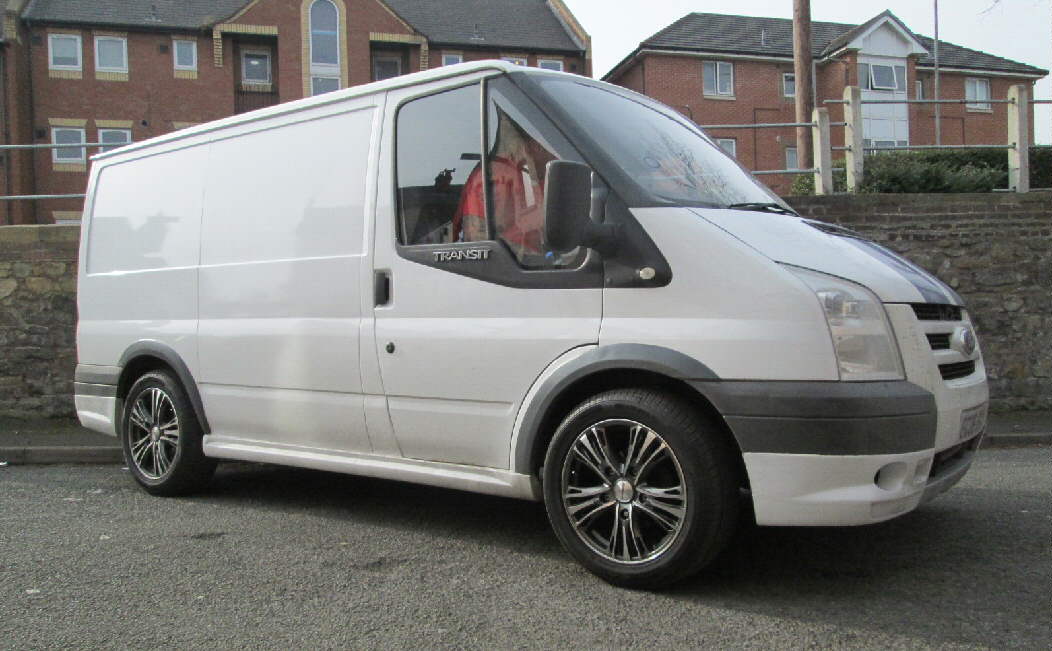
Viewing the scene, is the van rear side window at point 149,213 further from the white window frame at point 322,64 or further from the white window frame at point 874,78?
the white window frame at point 874,78

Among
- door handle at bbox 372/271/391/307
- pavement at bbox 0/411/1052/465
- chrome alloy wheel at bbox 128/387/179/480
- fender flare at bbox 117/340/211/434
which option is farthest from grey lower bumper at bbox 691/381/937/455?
pavement at bbox 0/411/1052/465

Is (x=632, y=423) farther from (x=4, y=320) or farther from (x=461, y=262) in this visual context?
(x=4, y=320)

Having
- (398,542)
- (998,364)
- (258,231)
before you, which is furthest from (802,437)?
(998,364)

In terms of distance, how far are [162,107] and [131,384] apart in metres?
31.4

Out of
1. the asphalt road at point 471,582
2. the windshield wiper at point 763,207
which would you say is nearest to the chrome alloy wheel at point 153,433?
the asphalt road at point 471,582

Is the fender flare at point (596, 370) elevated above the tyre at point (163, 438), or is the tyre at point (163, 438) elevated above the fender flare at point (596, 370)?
the fender flare at point (596, 370)

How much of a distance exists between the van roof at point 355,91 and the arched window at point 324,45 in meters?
31.0

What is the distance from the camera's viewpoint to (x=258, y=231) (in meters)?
5.36

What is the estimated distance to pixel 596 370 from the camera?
12.6 ft

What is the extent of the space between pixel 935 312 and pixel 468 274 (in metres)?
2.00

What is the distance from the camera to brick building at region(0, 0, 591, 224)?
3303cm

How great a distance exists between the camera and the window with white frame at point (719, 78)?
3888 centimetres

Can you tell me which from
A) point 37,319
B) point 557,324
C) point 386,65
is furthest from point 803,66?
point 386,65

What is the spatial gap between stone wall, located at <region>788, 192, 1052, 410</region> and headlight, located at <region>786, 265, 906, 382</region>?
6.60 metres
